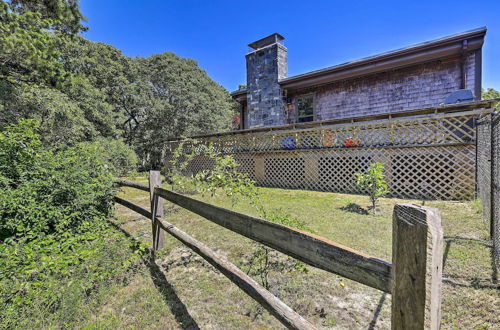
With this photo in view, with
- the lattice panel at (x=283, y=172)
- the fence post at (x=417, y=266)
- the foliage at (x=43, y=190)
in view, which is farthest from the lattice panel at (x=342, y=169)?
the fence post at (x=417, y=266)

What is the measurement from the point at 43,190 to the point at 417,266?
13.6 feet

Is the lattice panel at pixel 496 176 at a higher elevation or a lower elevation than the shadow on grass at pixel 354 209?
higher

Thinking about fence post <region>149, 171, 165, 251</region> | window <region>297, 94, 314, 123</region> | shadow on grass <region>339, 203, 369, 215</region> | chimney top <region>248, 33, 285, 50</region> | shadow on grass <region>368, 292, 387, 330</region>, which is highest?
chimney top <region>248, 33, 285, 50</region>

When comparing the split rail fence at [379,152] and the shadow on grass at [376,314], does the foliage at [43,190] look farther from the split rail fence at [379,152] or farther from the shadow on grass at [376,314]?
the shadow on grass at [376,314]

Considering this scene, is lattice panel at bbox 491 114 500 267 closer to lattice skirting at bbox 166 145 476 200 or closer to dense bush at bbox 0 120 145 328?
lattice skirting at bbox 166 145 476 200

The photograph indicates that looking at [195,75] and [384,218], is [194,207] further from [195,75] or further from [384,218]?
[195,75]

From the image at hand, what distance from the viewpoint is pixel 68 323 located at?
196 cm

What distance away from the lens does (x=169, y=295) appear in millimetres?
2492

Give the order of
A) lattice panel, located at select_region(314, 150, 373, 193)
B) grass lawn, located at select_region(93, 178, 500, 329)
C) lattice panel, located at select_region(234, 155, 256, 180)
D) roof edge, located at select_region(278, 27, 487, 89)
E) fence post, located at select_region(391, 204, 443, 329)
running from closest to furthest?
fence post, located at select_region(391, 204, 443, 329)
grass lawn, located at select_region(93, 178, 500, 329)
roof edge, located at select_region(278, 27, 487, 89)
lattice panel, located at select_region(314, 150, 373, 193)
lattice panel, located at select_region(234, 155, 256, 180)

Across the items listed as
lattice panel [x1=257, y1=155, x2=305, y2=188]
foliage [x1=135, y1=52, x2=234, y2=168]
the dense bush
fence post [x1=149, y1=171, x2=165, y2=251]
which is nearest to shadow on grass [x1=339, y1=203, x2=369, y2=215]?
lattice panel [x1=257, y1=155, x2=305, y2=188]

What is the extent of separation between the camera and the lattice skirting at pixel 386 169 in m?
6.02

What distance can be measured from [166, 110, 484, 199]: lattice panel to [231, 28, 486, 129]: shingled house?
1.55m

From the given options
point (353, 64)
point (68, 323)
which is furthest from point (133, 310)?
point (353, 64)

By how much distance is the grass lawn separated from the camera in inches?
81.2
